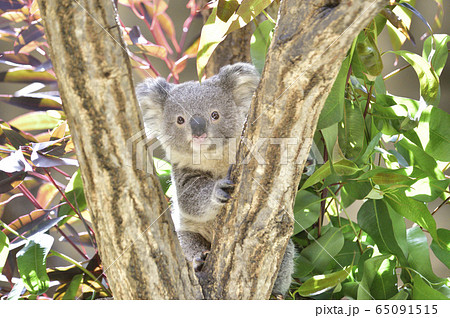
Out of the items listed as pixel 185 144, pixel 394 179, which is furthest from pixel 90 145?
pixel 394 179

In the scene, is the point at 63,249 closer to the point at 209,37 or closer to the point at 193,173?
the point at 193,173

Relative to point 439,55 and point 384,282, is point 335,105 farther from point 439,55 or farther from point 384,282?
point 384,282

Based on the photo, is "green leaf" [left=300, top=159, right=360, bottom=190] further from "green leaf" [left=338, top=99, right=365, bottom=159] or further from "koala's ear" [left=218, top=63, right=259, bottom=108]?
"koala's ear" [left=218, top=63, right=259, bottom=108]

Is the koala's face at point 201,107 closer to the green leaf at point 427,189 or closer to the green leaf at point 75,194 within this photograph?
the green leaf at point 75,194

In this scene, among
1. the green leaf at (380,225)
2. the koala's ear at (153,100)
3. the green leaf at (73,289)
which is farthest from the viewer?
the koala's ear at (153,100)

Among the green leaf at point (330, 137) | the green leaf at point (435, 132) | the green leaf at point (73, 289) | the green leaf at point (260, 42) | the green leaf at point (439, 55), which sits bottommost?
the green leaf at point (73, 289)

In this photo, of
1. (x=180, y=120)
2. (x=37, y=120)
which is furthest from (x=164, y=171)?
(x=37, y=120)

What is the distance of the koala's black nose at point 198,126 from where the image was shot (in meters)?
1.58

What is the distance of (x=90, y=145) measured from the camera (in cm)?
96

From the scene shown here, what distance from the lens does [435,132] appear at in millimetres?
1448

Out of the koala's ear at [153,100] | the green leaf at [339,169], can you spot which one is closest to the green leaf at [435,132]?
the green leaf at [339,169]

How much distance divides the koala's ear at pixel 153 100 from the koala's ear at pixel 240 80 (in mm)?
241

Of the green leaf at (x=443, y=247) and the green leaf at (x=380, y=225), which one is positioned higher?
the green leaf at (x=380, y=225)

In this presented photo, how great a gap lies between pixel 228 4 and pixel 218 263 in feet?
2.44
